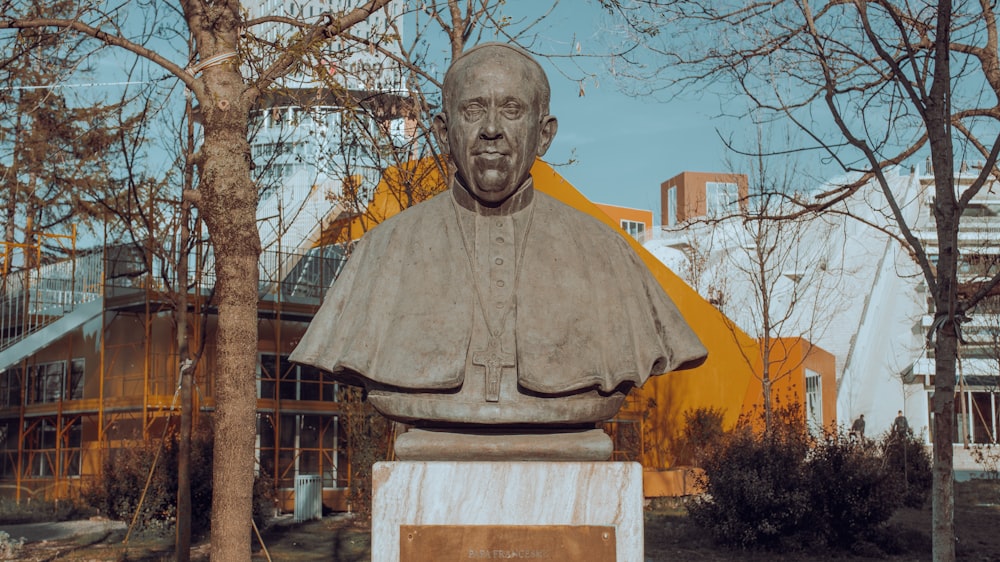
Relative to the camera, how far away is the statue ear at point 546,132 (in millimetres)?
4207

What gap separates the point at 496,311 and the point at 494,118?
689 mm

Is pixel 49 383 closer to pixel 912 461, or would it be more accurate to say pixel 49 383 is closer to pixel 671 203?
pixel 912 461

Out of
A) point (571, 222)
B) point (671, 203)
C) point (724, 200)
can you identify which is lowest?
point (571, 222)

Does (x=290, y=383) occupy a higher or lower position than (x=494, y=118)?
lower

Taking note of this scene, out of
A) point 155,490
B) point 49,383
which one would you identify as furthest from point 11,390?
point 155,490

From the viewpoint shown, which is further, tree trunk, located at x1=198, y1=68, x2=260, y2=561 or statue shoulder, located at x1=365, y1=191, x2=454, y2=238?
tree trunk, located at x1=198, y1=68, x2=260, y2=561

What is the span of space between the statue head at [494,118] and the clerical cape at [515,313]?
211 mm

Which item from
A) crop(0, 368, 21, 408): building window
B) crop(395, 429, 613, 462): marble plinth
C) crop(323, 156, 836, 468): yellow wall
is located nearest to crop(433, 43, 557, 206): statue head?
crop(395, 429, 613, 462): marble plinth

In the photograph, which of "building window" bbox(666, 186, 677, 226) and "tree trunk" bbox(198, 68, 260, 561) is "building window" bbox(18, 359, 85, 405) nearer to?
"tree trunk" bbox(198, 68, 260, 561)

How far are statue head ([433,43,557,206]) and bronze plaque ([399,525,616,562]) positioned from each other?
1189mm

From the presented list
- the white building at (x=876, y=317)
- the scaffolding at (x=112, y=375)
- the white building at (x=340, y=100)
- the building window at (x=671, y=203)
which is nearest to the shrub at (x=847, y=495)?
the white building at (x=340, y=100)

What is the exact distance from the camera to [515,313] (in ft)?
13.2

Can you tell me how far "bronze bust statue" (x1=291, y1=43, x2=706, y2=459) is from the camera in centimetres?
389

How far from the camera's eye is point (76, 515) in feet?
58.1
